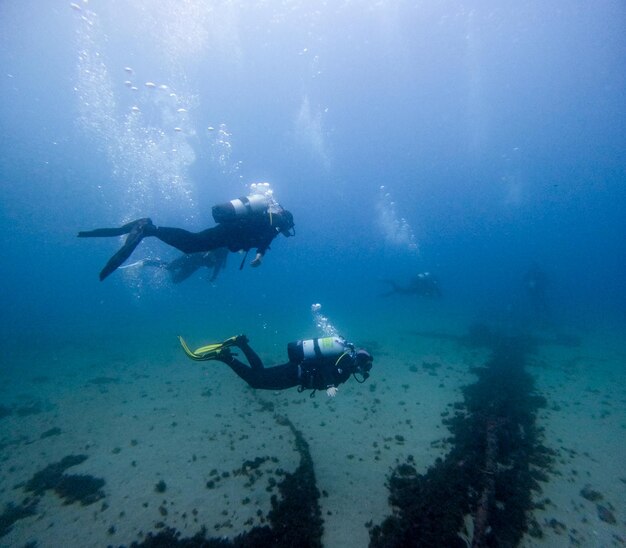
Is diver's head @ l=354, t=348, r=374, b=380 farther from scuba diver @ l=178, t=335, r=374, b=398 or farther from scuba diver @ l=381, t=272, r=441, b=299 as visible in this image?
scuba diver @ l=381, t=272, r=441, b=299

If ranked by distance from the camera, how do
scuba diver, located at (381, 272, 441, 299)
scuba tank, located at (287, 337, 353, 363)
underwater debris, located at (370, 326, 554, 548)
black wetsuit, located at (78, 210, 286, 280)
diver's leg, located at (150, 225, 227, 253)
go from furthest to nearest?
1. scuba diver, located at (381, 272, 441, 299)
2. scuba tank, located at (287, 337, 353, 363)
3. diver's leg, located at (150, 225, 227, 253)
4. black wetsuit, located at (78, 210, 286, 280)
5. underwater debris, located at (370, 326, 554, 548)

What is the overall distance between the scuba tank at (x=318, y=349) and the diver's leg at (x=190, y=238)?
2.89 metres

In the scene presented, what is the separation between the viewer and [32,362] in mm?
18203

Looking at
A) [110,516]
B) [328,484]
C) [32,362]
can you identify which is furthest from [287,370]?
[32,362]

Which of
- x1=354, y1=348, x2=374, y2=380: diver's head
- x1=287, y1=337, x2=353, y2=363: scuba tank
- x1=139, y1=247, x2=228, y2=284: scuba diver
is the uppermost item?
x1=139, y1=247, x2=228, y2=284: scuba diver

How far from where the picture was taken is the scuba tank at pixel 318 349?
6.98 m

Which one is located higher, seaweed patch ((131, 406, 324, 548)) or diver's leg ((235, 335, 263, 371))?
diver's leg ((235, 335, 263, 371))

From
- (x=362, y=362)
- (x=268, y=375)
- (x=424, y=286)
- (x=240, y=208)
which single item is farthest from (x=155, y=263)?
(x=424, y=286)

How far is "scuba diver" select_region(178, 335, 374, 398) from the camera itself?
6.84m

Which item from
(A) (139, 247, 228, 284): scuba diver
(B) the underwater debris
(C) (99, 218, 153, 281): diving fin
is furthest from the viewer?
(A) (139, 247, 228, 284): scuba diver

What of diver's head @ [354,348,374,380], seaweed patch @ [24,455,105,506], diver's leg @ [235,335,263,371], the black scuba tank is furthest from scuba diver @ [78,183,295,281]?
seaweed patch @ [24,455,105,506]

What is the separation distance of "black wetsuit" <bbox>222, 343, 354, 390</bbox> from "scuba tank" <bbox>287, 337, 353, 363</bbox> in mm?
114

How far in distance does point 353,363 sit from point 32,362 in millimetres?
21318

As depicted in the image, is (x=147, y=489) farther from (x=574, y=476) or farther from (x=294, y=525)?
(x=574, y=476)
